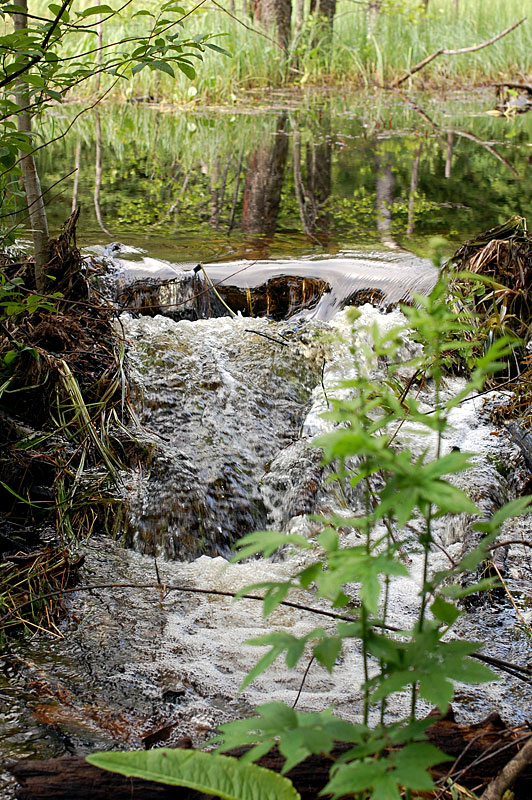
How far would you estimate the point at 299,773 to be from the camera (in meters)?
1.30

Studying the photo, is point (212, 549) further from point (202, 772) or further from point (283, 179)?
point (283, 179)

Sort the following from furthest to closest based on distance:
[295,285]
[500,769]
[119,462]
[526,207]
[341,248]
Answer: [526,207], [341,248], [295,285], [119,462], [500,769]

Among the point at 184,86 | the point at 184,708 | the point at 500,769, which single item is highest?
the point at 184,86

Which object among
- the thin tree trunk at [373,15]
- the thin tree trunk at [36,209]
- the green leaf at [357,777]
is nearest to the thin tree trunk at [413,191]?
the thin tree trunk at [36,209]

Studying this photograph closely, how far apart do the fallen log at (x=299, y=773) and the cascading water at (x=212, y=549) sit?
38cm

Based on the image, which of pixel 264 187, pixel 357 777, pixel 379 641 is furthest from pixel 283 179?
pixel 357 777

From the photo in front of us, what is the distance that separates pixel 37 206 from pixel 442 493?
90.8 inches

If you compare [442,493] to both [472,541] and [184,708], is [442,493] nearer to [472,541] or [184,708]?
[184,708]

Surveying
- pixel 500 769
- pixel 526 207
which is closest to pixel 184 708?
pixel 500 769

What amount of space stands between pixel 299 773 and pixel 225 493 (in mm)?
1643

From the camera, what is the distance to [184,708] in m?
1.83

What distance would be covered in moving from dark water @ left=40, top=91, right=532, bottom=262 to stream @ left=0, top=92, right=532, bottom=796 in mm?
88

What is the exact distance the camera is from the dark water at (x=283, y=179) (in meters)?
4.94

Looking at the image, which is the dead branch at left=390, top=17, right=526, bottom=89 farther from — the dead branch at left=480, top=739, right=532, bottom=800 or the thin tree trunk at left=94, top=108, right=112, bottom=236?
the dead branch at left=480, top=739, right=532, bottom=800
